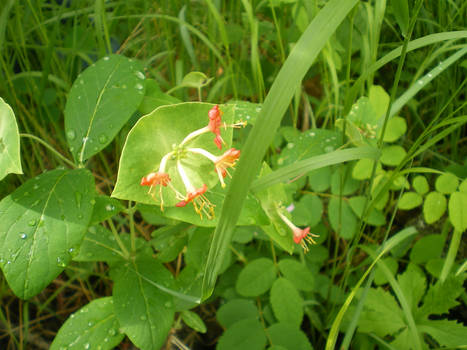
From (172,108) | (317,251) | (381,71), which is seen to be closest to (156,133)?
(172,108)

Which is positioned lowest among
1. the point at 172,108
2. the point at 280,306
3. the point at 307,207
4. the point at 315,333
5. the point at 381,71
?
the point at 315,333

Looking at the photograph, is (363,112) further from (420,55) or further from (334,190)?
(420,55)

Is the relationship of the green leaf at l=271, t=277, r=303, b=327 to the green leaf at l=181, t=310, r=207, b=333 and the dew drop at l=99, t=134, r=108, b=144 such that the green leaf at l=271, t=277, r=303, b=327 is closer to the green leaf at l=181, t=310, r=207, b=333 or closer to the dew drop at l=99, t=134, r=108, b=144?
the green leaf at l=181, t=310, r=207, b=333

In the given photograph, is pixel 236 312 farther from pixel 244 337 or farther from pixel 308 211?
pixel 308 211

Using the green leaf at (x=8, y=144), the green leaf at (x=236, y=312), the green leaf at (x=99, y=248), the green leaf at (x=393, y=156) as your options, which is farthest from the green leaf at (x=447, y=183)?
the green leaf at (x=8, y=144)

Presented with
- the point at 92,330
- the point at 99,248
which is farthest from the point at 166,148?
the point at 92,330

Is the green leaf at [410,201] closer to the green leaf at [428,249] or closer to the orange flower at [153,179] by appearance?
the green leaf at [428,249]
